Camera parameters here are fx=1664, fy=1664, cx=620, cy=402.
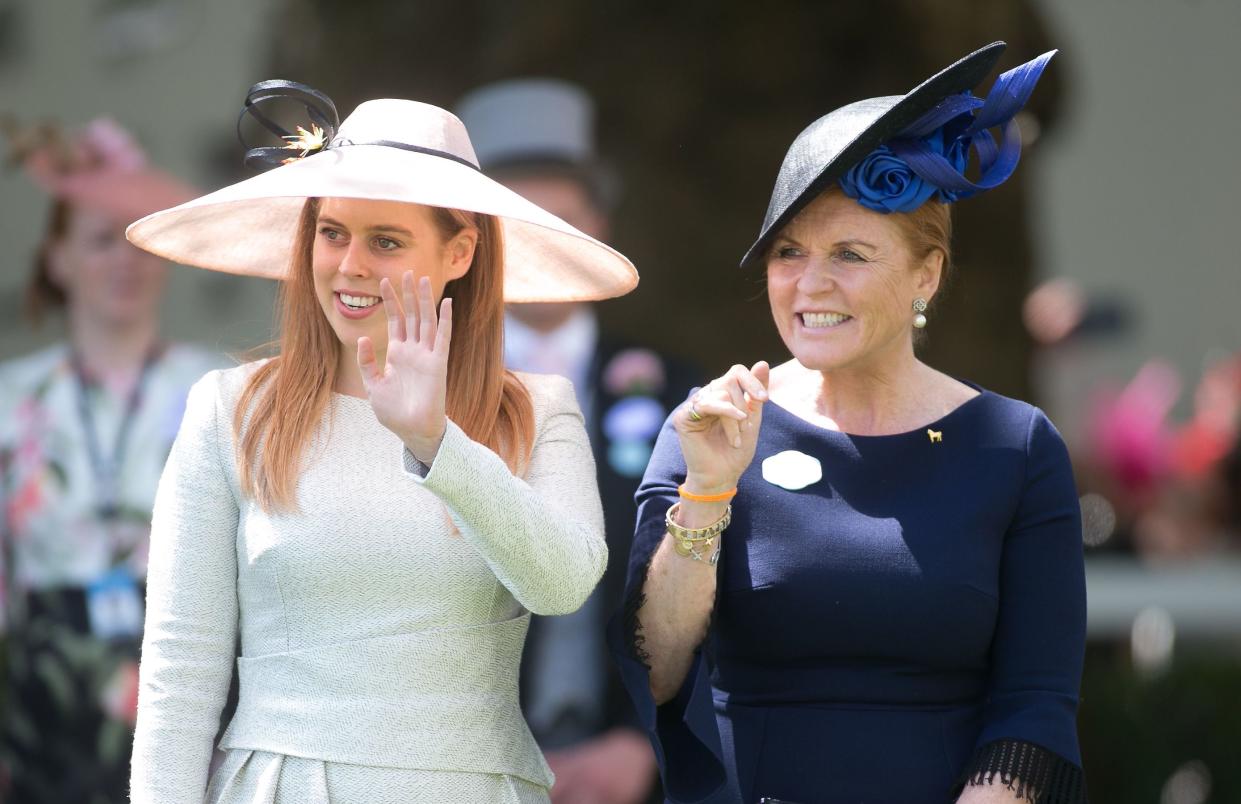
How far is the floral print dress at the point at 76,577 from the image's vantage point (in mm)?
4285

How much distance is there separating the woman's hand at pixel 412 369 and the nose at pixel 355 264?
94 millimetres

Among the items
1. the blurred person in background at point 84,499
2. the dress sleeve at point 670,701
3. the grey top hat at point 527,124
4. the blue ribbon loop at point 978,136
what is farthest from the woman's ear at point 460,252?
the blurred person in background at point 84,499

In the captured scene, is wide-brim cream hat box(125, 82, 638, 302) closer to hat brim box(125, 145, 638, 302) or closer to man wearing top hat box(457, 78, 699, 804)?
hat brim box(125, 145, 638, 302)

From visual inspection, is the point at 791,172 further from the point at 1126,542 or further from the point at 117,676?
the point at 1126,542

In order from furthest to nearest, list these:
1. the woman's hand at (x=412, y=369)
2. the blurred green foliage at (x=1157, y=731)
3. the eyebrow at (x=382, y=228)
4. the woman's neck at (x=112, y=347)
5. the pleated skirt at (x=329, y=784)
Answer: the blurred green foliage at (x=1157, y=731), the woman's neck at (x=112, y=347), the eyebrow at (x=382, y=228), the pleated skirt at (x=329, y=784), the woman's hand at (x=412, y=369)

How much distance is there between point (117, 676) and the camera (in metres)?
4.27

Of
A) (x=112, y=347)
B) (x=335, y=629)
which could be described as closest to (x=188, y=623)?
(x=335, y=629)

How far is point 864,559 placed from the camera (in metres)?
2.39

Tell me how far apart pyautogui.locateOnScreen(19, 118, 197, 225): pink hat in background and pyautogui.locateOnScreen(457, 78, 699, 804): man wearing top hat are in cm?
101

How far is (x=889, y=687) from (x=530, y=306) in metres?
1.86

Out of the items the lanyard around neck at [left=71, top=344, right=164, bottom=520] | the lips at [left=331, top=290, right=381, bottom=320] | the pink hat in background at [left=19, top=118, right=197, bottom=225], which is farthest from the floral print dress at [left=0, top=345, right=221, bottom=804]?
the lips at [left=331, top=290, right=381, bottom=320]

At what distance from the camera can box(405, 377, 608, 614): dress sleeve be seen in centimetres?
218

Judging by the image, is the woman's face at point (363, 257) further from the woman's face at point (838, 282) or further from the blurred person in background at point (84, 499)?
the blurred person in background at point (84, 499)

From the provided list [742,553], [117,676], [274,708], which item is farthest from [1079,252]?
[274,708]
